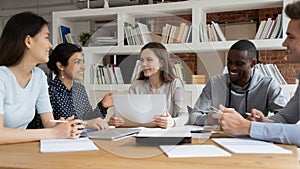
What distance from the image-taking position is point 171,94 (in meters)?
1.62

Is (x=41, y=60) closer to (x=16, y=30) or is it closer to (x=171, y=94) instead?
(x=16, y=30)

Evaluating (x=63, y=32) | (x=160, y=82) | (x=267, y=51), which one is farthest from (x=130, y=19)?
(x=267, y=51)

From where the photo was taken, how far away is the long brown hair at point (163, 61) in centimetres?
155

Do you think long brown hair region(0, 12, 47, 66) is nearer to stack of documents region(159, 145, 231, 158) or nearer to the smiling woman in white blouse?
the smiling woman in white blouse

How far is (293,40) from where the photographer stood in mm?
1469

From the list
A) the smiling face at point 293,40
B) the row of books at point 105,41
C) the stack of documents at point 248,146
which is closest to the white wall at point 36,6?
the row of books at point 105,41

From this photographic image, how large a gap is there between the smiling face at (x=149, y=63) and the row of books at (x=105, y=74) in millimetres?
287

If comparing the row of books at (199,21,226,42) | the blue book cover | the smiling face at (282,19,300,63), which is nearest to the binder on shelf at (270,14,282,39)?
the row of books at (199,21,226,42)

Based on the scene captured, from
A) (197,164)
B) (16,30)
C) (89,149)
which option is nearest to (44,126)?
(16,30)

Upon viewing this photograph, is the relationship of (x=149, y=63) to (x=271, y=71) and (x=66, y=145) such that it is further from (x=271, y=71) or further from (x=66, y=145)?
(x=271, y=71)

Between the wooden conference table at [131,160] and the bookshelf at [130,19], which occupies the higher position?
the bookshelf at [130,19]

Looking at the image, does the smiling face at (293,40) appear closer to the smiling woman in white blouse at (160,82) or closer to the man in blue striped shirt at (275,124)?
the man in blue striped shirt at (275,124)

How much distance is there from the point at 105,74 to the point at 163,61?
0.74m

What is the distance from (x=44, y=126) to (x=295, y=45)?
1.24 meters
